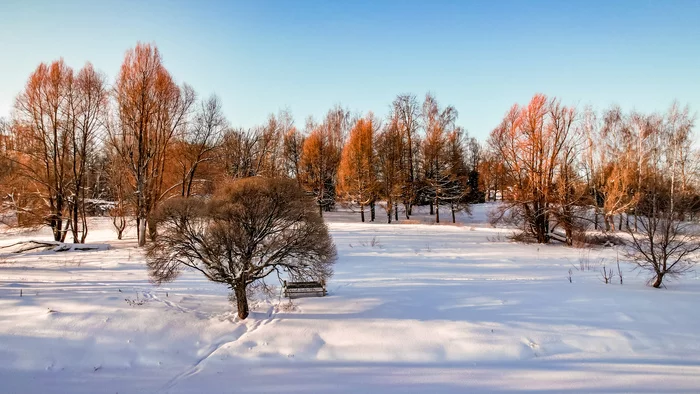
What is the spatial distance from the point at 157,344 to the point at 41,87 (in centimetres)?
1881

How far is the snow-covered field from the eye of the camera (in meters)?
5.61

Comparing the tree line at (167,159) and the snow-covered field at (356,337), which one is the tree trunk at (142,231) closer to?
the tree line at (167,159)

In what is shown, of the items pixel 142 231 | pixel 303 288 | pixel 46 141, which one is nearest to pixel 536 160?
pixel 303 288

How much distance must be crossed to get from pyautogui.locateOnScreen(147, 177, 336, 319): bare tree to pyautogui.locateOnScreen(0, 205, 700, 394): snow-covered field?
1.29 meters

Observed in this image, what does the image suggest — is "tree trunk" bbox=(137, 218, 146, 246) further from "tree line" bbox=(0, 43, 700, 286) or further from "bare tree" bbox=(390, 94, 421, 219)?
"bare tree" bbox=(390, 94, 421, 219)

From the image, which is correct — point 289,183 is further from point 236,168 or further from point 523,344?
point 236,168

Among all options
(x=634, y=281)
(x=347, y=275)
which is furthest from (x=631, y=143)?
(x=347, y=275)

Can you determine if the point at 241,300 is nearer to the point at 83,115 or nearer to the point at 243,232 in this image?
the point at 243,232

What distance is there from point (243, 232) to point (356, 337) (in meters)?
3.16

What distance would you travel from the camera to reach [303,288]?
960 centimetres

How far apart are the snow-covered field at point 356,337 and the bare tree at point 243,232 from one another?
4.22ft

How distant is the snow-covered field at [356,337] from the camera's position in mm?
5605

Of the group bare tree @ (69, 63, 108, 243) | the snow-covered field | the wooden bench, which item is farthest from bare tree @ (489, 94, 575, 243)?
bare tree @ (69, 63, 108, 243)

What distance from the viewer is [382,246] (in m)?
17.5
